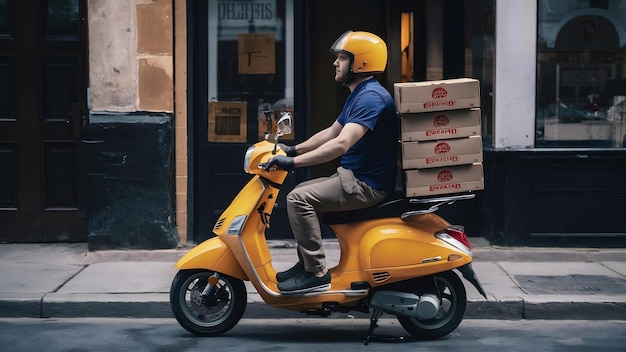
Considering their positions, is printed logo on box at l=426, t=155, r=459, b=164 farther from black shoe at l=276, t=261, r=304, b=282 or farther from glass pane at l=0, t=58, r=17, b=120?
glass pane at l=0, t=58, r=17, b=120

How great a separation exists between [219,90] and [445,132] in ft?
12.2

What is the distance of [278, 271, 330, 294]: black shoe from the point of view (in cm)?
668

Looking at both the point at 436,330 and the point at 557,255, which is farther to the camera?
the point at 557,255

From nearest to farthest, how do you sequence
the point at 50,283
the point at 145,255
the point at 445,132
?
the point at 445,132 → the point at 50,283 → the point at 145,255

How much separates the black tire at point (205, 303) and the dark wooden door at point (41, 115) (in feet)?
12.3

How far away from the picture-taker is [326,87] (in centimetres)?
1132

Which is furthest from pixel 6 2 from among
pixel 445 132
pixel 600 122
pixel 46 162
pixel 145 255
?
pixel 600 122

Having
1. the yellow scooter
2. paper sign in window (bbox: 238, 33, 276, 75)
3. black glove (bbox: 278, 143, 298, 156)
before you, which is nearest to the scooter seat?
the yellow scooter

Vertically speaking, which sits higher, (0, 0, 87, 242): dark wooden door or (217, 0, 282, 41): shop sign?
(217, 0, 282, 41): shop sign

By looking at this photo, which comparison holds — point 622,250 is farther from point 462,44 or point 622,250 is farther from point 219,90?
point 219,90

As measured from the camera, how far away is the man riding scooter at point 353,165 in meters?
6.59

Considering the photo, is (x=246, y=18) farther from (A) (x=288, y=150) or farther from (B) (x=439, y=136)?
(B) (x=439, y=136)

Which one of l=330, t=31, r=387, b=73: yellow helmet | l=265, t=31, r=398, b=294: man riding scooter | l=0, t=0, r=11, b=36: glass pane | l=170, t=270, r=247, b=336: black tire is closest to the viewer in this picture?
l=265, t=31, r=398, b=294: man riding scooter

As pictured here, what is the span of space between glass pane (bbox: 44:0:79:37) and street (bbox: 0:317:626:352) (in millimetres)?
3594
